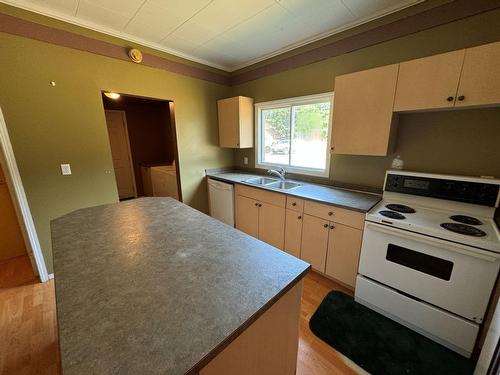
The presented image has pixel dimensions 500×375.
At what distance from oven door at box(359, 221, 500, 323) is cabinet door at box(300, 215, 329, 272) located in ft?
1.24

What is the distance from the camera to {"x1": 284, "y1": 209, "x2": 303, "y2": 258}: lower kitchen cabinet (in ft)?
7.22

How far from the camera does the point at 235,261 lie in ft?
3.11

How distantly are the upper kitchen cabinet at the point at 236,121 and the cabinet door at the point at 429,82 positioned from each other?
194 centimetres

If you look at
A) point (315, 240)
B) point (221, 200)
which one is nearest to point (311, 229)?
point (315, 240)

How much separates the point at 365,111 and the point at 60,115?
299 centimetres

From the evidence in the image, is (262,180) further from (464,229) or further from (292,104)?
(464,229)

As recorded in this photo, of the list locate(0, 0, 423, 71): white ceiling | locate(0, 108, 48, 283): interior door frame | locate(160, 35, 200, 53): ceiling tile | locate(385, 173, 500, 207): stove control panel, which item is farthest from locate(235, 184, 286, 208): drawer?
locate(0, 108, 48, 283): interior door frame

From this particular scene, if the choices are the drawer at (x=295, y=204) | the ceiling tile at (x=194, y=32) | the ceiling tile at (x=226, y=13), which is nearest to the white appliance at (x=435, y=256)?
the drawer at (x=295, y=204)

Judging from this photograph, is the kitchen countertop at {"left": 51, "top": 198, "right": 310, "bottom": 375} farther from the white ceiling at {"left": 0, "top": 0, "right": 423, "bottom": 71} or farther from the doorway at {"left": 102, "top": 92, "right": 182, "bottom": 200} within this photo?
the doorway at {"left": 102, "top": 92, "right": 182, "bottom": 200}

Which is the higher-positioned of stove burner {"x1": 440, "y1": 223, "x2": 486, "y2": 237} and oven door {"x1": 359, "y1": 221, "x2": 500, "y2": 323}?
stove burner {"x1": 440, "y1": 223, "x2": 486, "y2": 237}

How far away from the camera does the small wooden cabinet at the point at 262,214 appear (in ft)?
7.82

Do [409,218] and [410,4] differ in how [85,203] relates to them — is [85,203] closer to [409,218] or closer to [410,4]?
[409,218]

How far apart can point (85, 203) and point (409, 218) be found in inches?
126

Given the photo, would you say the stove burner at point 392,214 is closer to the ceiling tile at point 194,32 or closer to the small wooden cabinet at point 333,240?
the small wooden cabinet at point 333,240
